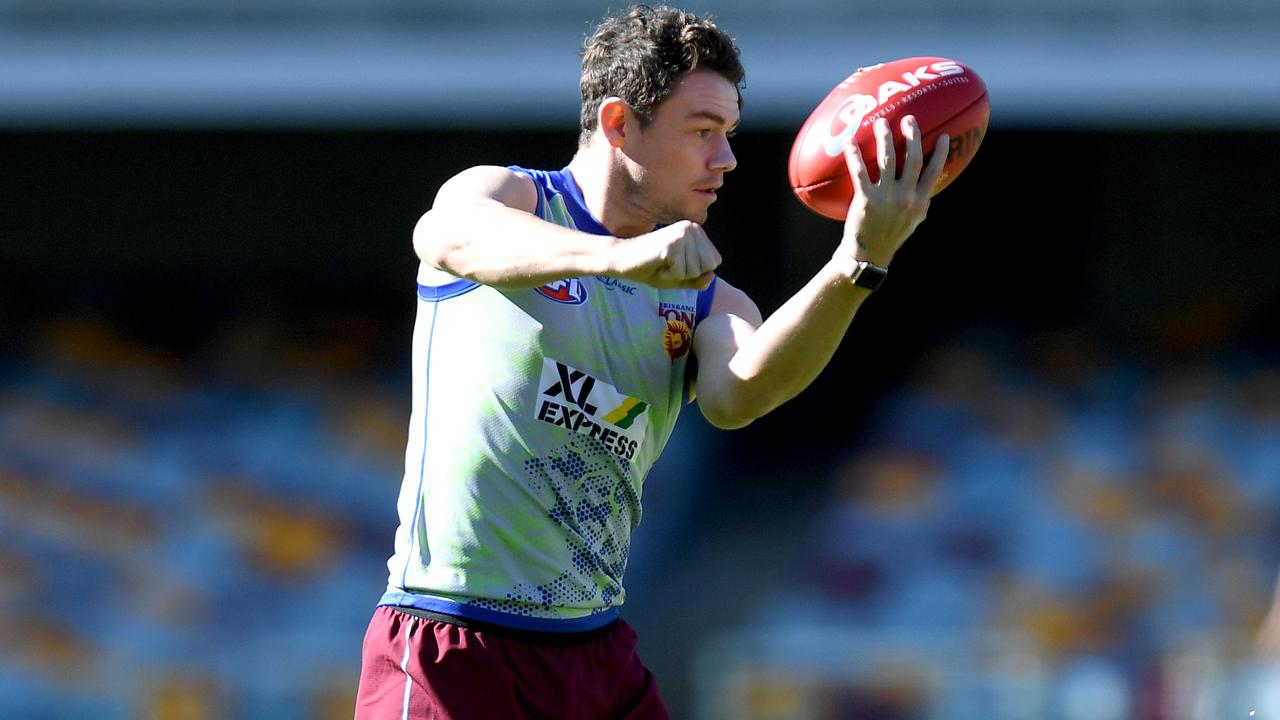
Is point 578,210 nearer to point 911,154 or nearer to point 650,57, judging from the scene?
point 650,57

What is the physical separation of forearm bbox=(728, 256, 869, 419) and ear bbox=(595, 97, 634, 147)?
463 millimetres

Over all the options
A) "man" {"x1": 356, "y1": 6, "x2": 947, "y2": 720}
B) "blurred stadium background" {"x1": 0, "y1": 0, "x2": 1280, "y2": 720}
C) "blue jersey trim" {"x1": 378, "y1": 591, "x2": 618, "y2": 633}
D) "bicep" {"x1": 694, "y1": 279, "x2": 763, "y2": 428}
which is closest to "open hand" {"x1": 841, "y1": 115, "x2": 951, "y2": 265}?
"man" {"x1": 356, "y1": 6, "x2": 947, "y2": 720}

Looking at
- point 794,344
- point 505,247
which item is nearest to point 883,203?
point 794,344

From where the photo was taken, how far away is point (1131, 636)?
8.79m

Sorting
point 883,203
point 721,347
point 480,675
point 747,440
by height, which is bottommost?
point 747,440

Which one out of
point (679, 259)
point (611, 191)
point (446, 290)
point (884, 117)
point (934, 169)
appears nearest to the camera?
point (679, 259)

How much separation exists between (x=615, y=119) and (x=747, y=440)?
691cm

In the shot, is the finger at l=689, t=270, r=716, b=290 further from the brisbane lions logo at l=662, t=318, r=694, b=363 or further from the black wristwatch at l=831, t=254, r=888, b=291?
the brisbane lions logo at l=662, t=318, r=694, b=363

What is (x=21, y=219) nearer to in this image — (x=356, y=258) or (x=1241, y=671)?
(x=356, y=258)

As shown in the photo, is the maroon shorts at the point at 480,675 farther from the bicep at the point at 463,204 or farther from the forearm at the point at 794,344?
the bicep at the point at 463,204

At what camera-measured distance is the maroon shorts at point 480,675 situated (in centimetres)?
272

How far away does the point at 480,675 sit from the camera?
2732mm

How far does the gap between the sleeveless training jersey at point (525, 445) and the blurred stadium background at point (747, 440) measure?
582 cm

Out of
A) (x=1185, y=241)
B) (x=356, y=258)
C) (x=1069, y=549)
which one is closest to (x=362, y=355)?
(x=356, y=258)
